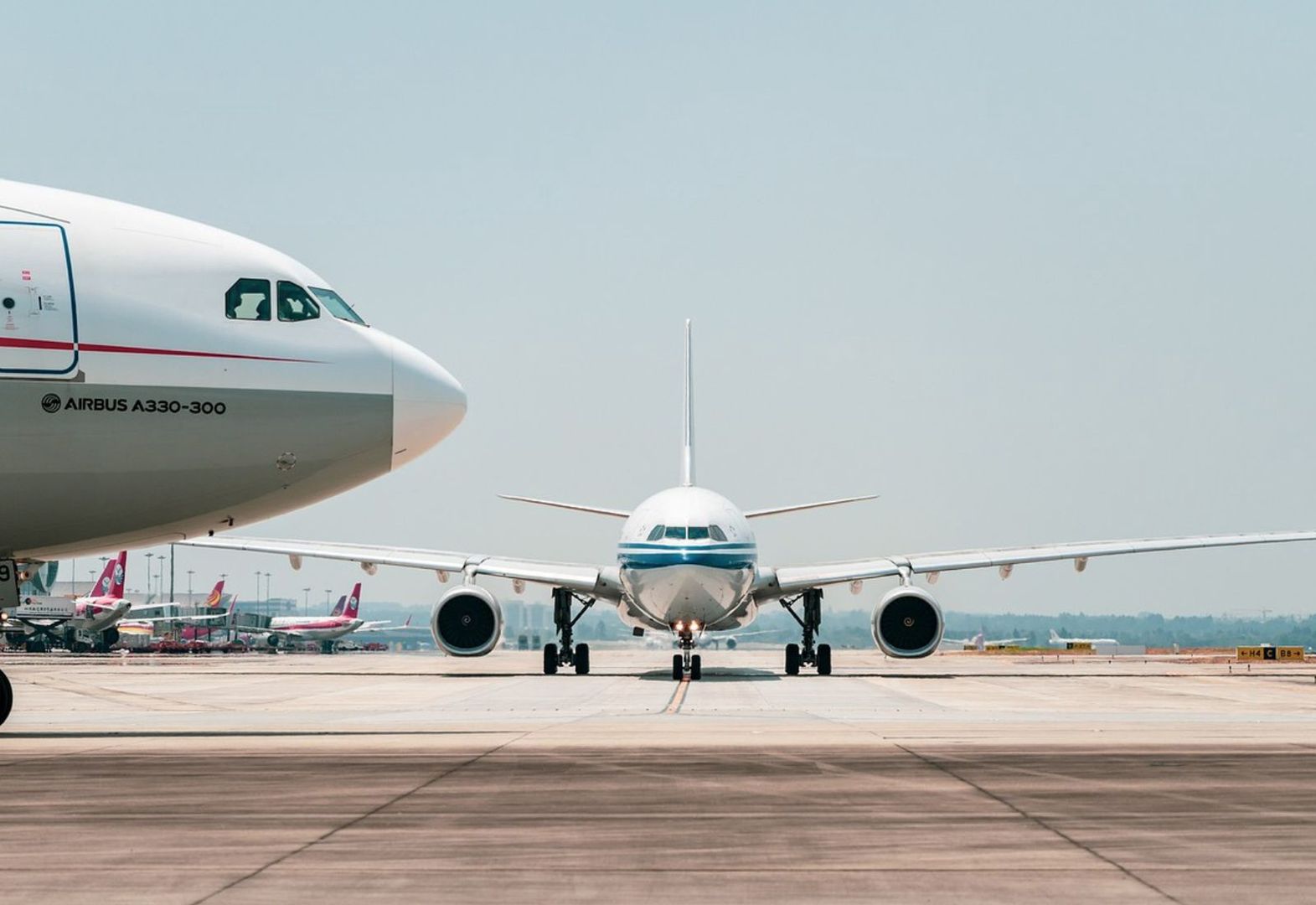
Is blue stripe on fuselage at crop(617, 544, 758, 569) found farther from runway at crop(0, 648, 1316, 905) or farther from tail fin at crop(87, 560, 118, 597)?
tail fin at crop(87, 560, 118, 597)

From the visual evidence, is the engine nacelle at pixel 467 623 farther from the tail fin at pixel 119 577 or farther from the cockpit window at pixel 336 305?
the tail fin at pixel 119 577

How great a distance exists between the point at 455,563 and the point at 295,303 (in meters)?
20.9

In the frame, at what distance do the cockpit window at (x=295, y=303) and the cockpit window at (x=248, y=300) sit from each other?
0.50 ft

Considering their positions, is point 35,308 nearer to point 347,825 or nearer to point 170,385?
point 170,385

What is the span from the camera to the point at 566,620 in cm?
3709

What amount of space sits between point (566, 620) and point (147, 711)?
625 inches

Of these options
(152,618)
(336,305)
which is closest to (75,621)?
(152,618)

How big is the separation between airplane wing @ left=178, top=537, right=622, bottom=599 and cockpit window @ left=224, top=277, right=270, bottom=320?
781 inches

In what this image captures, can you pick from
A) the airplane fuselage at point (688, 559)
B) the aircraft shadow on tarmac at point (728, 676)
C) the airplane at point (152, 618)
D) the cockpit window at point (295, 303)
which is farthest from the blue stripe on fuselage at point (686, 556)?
the airplane at point (152, 618)

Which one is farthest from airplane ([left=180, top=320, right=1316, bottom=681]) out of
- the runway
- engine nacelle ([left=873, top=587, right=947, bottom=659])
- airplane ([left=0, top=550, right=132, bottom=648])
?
airplane ([left=0, top=550, right=132, bottom=648])

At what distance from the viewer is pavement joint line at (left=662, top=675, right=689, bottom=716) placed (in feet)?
69.7

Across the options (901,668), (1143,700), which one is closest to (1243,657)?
(901,668)

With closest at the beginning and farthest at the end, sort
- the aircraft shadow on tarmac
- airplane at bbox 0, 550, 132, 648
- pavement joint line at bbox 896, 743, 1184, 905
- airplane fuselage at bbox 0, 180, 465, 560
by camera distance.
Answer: pavement joint line at bbox 896, 743, 1184, 905 < airplane fuselage at bbox 0, 180, 465, 560 < the aircraft shadow on tarmac < airplane at bbox 0, 550, 132, 648

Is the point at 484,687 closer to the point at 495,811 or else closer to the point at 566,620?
the point at 566,620
